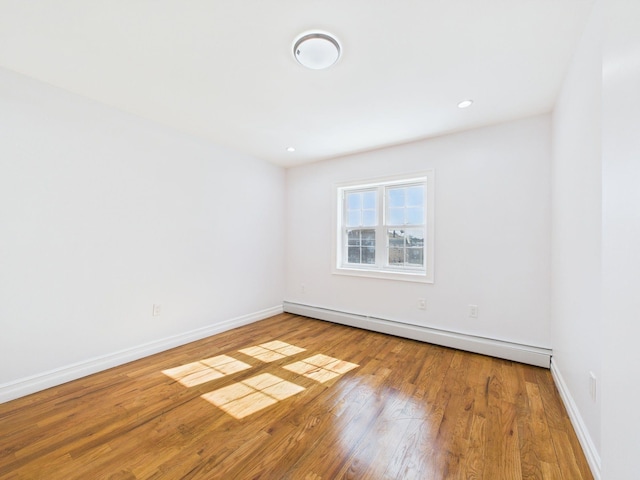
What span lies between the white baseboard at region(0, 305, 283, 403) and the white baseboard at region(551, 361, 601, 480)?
3.41 meters

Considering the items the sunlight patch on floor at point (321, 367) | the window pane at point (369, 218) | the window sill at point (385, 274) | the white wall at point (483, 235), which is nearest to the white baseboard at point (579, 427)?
the white wall at point (483, 235)

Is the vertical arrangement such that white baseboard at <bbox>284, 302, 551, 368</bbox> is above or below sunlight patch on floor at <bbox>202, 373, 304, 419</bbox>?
above

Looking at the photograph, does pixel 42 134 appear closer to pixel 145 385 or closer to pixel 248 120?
pixel 248 120

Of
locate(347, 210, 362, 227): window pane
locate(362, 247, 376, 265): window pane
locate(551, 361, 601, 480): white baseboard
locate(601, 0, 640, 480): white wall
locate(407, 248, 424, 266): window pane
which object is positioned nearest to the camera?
locate(601, 0, 640, 480): white wall

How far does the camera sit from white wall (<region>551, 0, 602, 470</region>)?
1375mm

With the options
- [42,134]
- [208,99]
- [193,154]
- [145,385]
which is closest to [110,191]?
[42,134]

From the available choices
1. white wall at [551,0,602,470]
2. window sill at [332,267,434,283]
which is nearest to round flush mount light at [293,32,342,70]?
white wall at [551,0,602,470]

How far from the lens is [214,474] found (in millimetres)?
1329

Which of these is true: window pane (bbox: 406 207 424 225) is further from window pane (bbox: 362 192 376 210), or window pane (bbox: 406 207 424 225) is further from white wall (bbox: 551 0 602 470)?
white wall (bbox: 551 0 602 470)

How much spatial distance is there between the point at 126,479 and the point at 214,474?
1.40 ft

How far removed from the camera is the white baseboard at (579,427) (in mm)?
1314

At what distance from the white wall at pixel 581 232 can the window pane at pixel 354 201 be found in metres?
2.22

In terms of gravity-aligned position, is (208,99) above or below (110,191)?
above

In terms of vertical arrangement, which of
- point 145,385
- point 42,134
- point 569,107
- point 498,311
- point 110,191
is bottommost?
point 145,385
